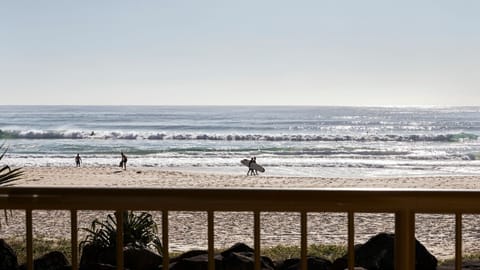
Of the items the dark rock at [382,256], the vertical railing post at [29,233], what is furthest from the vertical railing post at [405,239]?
the dark rock at [382,256]

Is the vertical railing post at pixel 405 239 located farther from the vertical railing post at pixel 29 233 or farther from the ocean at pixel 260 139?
the ocean at pixel 260 139

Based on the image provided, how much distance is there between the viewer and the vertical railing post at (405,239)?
2361 mm

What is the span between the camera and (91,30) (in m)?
39.6

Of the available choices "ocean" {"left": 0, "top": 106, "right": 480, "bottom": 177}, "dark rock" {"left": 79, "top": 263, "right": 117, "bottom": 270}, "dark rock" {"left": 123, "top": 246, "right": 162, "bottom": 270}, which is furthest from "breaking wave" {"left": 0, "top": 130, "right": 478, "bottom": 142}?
"dark rock" {"left": 79, "top": 263, "right": 117, "bottom": 270}

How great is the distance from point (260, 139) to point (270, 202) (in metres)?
28.5

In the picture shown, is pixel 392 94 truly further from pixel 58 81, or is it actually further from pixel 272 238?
pixel 272 238

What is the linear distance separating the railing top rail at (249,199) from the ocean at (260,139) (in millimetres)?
17810

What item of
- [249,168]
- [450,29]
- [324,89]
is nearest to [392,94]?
[324,89]

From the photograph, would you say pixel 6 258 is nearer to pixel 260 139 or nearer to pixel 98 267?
pixel 98 267

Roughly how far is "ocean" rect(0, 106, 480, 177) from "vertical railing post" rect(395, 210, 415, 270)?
17.7m

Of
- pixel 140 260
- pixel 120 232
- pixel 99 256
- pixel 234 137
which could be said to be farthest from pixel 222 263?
pixel 234 137

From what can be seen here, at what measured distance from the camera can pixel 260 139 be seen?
30891mm

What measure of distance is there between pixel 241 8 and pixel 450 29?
453 inches

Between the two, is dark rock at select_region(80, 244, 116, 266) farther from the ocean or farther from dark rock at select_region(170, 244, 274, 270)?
the ocean
